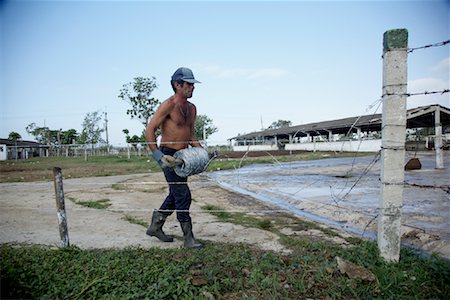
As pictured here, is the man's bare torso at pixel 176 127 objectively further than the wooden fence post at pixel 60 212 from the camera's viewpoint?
Yes

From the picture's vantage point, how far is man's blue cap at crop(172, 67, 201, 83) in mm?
3496

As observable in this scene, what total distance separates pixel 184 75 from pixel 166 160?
1.07 m

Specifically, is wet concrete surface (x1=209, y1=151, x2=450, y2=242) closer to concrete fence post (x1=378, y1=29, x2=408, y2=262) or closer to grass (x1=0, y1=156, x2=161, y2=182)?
concrete fence post (x1=378, y1=29, x2=408, y2=262)

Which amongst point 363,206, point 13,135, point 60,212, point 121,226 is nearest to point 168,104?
point 60,212

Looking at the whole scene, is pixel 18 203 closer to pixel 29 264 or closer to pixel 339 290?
pixel 29 264

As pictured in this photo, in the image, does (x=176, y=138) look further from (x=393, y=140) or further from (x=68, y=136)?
(x=68, y=136)

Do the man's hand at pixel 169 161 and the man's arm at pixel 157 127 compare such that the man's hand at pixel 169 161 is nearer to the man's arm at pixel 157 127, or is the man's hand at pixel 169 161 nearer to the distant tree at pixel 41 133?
the man's arm at pixel 157 127

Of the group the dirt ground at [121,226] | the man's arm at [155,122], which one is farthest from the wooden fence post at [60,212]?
the man's arm at [155,122]

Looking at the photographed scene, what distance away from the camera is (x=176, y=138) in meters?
3.60

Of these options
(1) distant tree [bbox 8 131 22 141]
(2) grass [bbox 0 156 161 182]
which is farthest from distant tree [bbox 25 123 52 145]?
(2) grass [bbox 0 156 161 182]

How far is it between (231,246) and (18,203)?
6.00 metres

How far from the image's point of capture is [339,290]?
2.39 m

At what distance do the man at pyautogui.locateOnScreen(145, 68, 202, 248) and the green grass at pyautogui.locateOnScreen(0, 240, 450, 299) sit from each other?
507mm

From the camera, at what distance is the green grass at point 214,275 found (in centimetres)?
235
